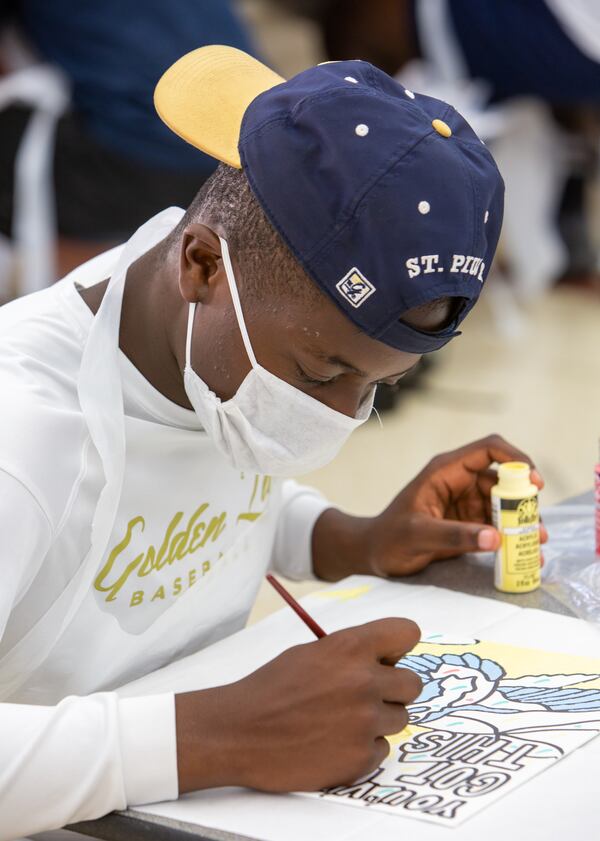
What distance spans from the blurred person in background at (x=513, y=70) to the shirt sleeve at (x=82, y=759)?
10.2 feet

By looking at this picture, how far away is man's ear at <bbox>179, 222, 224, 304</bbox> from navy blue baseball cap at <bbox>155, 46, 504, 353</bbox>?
76mm

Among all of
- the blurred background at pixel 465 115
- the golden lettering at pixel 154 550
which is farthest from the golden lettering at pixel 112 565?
the blurred background at pixel 465 115

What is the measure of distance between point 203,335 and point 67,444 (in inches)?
6.3

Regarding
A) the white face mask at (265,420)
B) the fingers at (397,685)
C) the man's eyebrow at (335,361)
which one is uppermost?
the man's eyebrow at (335,361)

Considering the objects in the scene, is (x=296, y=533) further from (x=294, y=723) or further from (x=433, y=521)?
(x=294, y=723)

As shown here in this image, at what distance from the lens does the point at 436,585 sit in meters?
1.41

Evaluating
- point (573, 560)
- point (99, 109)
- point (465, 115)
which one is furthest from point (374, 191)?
point (465, 115)

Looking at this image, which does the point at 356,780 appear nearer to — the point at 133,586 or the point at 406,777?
the point at 406,777

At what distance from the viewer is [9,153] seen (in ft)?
10.2

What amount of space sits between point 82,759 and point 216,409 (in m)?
0.36

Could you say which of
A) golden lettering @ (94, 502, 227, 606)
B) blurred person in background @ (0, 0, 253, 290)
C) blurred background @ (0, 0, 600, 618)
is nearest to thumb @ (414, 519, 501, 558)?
golden lettering @ (94, 502, 227, 606)

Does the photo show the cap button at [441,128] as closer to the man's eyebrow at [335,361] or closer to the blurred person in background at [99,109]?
the man's eyebrow at [335,361]

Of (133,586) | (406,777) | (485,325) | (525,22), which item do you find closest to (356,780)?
(406,777)

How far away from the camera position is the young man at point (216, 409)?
38.6 inches
